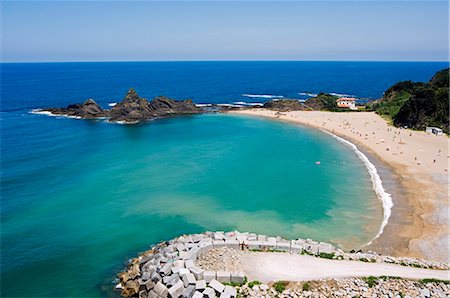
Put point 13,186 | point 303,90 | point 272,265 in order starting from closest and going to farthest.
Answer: point 272,265 → point 13,186 → point 303,90

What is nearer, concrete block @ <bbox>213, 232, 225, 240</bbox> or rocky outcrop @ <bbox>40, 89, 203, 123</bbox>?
concrete block @ <bbox>213, 232, 225, 240</bbox>

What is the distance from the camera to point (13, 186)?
37.2 meters

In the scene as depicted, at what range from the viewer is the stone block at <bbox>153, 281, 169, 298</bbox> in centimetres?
1903

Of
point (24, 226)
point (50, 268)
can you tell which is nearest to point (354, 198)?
point (50, 268)

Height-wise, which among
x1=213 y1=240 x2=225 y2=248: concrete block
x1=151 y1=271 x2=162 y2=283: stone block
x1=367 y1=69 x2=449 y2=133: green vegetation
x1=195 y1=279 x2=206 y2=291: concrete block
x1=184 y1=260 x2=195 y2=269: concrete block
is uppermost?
x1=367 y1=69 x2=449 y2=133: green vegetation

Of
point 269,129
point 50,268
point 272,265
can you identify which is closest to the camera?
point 272,265

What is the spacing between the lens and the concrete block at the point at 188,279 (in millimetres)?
18500

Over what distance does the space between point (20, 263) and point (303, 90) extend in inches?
4944

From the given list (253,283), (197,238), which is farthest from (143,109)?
(253,283)

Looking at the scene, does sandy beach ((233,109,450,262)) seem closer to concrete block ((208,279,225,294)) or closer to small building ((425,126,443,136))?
small building ((425,126,443,136))

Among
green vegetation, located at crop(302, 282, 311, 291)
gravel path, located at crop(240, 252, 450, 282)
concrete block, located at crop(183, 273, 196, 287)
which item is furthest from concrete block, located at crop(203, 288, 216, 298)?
green vegetation, located at crop(302, 282, 311, 291)

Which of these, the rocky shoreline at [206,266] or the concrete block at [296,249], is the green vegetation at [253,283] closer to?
the rocky shoreline at [206,266]

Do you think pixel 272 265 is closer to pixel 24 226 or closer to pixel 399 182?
pixel 24 226

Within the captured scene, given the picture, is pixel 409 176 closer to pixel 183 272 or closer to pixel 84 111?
pixel 183 272
